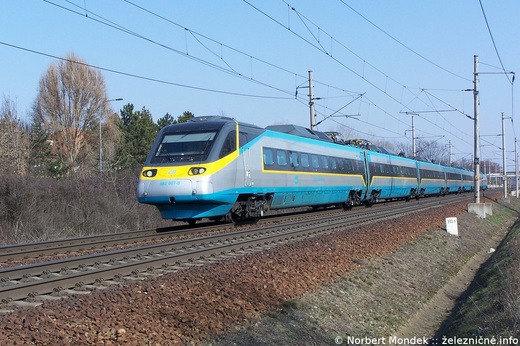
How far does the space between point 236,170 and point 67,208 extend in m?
7.55

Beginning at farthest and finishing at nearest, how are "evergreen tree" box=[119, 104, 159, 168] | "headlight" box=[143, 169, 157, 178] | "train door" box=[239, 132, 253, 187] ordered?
"evergreen tree" box=[119, 104, 159, 168]
"train door" box=[239, 132, 253, 187]
"headlight" box=[143, 169, 157, 178]

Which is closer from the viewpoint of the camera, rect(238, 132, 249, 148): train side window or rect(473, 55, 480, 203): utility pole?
rect(238, 132, 249, 148): train side window

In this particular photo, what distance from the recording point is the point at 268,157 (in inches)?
715

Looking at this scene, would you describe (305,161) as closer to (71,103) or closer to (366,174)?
(366,174)

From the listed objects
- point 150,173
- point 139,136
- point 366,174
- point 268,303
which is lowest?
point 268,303

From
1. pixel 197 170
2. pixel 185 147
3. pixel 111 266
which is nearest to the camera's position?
pixel 111 266

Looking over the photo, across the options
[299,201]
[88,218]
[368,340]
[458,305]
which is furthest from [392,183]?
[368,340]

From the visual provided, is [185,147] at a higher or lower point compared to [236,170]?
higher

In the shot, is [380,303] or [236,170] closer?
[380,303]

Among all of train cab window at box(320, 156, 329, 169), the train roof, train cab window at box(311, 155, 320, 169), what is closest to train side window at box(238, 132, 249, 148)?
the train roof

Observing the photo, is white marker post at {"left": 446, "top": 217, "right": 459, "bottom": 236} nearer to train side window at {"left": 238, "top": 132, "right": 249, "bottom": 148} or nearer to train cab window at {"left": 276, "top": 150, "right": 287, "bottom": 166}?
train cab window at {"left": 276, "top": 150, "right": 287, "bottom": 166}

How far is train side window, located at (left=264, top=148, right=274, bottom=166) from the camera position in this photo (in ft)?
59.0

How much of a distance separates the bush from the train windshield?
4772 millimetres

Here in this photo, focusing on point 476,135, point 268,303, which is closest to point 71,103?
point 476,135
